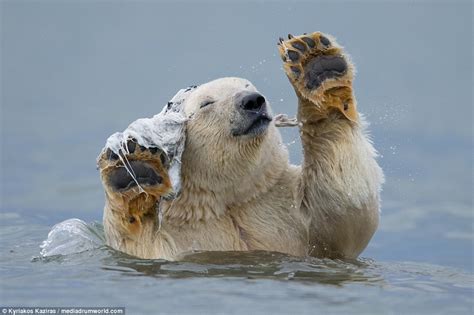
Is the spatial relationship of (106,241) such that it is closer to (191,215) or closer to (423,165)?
(191,215)

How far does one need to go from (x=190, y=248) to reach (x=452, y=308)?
8.06 ft

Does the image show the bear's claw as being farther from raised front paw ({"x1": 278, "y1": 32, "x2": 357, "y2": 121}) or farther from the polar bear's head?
raised front paw ({"x1": 278, "y1": 32, "x2": 357, "y2": 121})

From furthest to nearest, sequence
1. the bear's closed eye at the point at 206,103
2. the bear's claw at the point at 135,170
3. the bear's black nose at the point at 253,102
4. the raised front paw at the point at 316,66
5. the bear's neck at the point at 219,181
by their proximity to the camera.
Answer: the bear's closed eye at the point at 206,103, the bear's neck at the point at 219,181, the bear's black nose at the point at 253,102, the raised front paw at the point at 316,66, the bear's claw at the point at 135,170

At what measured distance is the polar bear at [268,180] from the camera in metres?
9.37

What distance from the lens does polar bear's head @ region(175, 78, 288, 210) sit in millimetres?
9438

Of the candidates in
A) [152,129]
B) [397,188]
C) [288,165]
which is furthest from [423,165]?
[152,129]

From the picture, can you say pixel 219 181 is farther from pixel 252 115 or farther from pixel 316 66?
pixel 316 66

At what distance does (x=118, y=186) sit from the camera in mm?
9055

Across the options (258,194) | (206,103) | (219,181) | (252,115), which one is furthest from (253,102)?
(258,194)

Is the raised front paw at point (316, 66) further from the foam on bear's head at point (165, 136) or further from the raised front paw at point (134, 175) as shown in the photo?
the raised front paw at point (134, 175)

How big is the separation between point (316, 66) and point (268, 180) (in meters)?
1.16

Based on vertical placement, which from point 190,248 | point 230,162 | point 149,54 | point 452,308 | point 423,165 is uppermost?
point 149,54

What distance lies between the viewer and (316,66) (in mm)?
9352

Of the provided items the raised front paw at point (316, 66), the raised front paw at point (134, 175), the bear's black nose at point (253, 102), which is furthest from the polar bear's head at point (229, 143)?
the raised front paw at point (134, 175)
